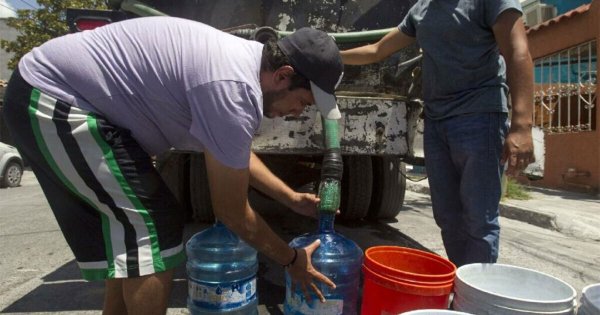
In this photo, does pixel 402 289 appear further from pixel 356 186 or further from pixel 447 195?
pixel 356 186

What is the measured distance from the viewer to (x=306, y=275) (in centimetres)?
188

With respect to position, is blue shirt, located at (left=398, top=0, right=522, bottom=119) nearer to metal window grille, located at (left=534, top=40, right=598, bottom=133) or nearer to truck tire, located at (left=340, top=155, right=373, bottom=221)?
truck tire, located at (left=340, top=155, right=373, bottom=221)

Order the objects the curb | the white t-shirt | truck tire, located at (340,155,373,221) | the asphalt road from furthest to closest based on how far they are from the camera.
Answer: the curb
truck tire, located at (340,155,373,221)
the asphalt road
the white t-shirt

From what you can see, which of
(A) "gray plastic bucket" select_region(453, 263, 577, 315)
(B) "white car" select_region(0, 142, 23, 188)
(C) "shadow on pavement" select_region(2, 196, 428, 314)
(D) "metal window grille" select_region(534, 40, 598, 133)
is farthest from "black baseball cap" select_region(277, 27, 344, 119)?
(B) "white car" select_region(0, 142, 23, 188)

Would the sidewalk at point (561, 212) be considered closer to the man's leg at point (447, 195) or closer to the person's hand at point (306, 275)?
the man's leg at point (447, 195)

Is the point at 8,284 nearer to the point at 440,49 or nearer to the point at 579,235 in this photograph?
the point at 440,49

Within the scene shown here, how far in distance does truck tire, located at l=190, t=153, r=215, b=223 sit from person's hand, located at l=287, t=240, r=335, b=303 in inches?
88.7

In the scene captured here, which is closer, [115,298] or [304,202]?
[115,298]

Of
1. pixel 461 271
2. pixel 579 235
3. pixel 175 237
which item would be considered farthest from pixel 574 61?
pixel 175 237

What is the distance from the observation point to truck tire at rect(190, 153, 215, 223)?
4086mm

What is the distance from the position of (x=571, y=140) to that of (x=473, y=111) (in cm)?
698

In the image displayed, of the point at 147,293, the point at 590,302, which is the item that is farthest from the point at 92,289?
the point at 590,302

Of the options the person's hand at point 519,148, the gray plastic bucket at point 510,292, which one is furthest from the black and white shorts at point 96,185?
the person's hand at point 519,148

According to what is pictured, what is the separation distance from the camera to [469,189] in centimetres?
226
